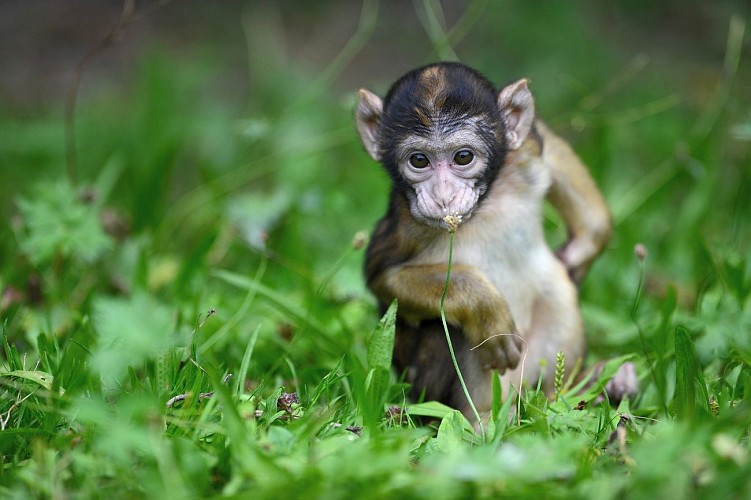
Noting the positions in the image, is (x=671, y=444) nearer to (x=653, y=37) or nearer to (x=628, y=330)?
(x=628, y=330)

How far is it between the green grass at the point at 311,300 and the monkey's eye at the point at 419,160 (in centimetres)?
81

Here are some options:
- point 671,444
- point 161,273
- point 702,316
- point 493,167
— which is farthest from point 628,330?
point 161,273

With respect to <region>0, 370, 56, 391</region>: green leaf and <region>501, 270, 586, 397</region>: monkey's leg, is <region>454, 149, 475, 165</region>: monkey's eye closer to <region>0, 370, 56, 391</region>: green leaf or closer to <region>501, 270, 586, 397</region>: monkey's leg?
<region>501, 270, 586, 397</region>: monkey's leg

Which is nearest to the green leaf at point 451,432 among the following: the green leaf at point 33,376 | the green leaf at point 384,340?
the green leaf at point 384,340

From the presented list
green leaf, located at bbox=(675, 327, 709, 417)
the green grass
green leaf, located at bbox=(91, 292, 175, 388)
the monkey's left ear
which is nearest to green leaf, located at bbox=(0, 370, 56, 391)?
the green grass

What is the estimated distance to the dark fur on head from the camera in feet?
14.5

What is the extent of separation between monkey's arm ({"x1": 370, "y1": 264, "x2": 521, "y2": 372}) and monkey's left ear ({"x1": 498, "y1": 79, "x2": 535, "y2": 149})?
32.0 inches

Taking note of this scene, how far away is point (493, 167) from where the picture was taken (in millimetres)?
4688

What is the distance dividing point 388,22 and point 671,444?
30.8 feet

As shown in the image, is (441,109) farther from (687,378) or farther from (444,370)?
(687,378)

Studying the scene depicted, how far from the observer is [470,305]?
450 cm

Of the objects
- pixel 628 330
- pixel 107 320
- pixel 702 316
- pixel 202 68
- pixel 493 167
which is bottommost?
pixel 628 330

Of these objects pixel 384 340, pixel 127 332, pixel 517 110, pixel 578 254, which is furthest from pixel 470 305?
pixel 127 332

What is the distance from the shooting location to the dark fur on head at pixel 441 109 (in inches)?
175
